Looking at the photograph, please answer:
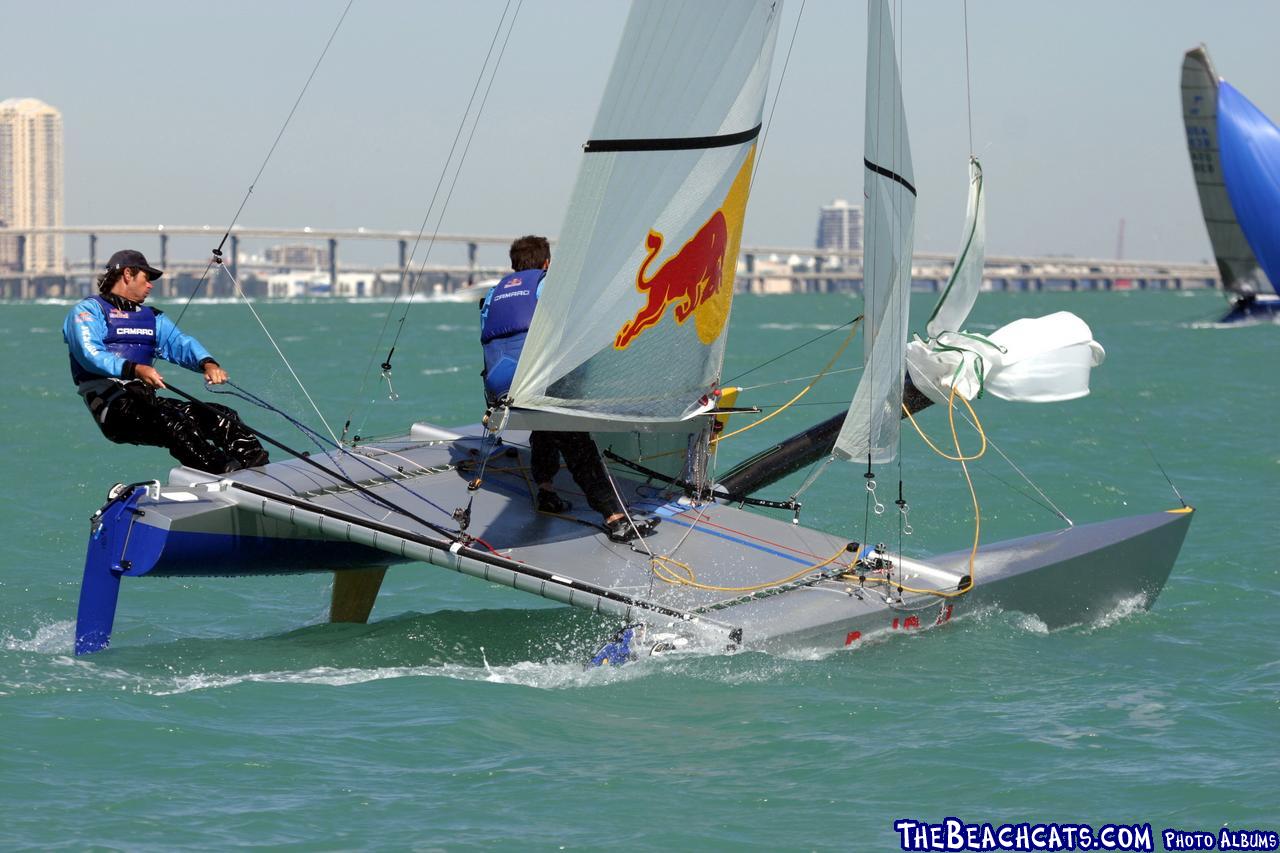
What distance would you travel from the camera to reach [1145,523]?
7.44m

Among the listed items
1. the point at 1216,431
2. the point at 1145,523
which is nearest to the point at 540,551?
the point at 1145,523

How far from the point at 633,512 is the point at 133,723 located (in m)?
2.35

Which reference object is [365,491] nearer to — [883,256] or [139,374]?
[139,374]

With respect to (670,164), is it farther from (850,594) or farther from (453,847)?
(453,847)

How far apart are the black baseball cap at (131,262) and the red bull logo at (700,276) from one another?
184 cm

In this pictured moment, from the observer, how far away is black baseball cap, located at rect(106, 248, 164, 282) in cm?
645

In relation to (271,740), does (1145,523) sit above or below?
above

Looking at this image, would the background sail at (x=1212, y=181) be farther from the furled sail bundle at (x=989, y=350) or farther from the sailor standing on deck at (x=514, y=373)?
the sailor standing on deck at (x=514, y=373)

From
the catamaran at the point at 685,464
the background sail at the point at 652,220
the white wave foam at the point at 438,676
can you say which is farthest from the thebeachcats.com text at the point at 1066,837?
the background sail at the point at 652,220

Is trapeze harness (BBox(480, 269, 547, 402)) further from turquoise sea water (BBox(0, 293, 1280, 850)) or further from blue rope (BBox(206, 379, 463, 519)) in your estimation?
turquoise sea water (BBox(0, 293, 1280, 850))

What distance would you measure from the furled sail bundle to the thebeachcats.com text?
113 inches

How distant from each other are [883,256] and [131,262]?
2.92 meters

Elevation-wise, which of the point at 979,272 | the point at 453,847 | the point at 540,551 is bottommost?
the point at 453,847

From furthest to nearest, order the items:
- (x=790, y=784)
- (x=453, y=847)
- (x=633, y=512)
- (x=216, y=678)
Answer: (x=633, y=512)
(x=216, y=678)
(x=790, y=784)
(x=453, y=847)
